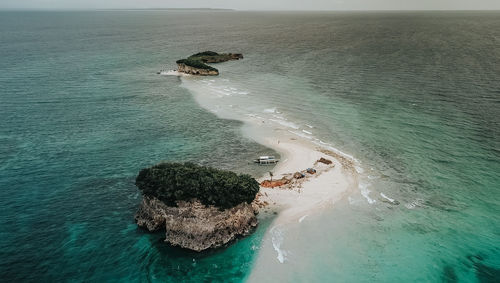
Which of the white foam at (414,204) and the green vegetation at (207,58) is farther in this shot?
the green vegetation at (207,58)

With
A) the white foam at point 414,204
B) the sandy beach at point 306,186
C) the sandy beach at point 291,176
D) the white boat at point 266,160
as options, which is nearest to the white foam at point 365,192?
the sandy beach at point 291,176

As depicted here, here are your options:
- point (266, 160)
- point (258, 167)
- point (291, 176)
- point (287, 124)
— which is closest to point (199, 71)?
point (287, 124)

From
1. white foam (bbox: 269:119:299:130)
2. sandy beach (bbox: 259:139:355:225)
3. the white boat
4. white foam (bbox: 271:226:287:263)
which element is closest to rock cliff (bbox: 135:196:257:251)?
white foam (bbox: 271:226:287:263)

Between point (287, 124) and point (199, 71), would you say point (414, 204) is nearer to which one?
point (287, 124)

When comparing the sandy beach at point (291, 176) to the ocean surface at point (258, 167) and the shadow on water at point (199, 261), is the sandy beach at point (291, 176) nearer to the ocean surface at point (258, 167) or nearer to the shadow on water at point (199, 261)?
the ocean surface at point (258, 167)

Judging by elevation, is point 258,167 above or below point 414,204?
below

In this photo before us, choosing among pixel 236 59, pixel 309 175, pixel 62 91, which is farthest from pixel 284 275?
pixel 236 59

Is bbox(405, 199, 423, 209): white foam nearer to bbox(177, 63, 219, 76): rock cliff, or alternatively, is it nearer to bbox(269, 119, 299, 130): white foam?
bbox(269, 119, 299, 130): white foam
